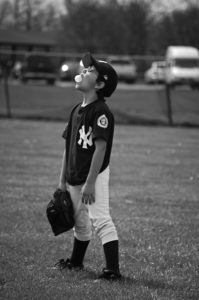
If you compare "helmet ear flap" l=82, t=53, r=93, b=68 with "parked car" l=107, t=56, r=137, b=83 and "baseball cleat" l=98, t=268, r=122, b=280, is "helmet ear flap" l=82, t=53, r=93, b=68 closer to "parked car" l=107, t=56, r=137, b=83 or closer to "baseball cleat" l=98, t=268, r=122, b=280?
"baseball cleat" l=98, t=268, r=122, b=280

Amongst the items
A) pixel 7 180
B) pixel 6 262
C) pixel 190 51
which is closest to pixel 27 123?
pixel 7 180

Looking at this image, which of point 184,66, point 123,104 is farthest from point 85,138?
point 184,66

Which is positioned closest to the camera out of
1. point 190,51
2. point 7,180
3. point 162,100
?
point 7,180

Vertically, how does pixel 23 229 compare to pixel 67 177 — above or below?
below

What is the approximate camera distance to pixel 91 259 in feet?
16.8

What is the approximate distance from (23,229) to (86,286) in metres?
1.85

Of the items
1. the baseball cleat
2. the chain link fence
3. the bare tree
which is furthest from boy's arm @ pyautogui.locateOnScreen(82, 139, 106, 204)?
the bare tree

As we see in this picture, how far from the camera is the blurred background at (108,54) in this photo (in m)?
21.0

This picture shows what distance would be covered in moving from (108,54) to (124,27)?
7277 mm

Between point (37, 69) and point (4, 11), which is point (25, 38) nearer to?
point (4, 11)

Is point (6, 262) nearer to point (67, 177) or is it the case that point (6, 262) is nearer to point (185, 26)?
point (67, 177)

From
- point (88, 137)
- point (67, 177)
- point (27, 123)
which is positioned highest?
point (88, 137)

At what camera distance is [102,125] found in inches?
173

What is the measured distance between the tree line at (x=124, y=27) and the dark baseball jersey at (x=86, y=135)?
140 ft
